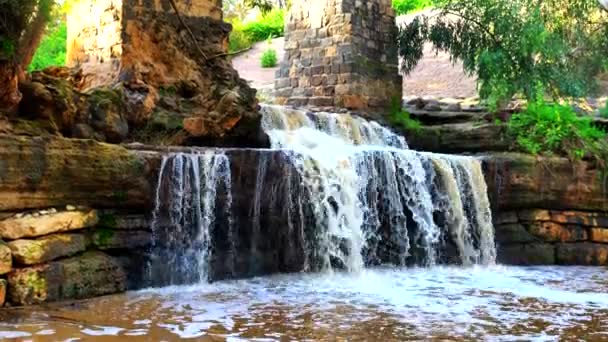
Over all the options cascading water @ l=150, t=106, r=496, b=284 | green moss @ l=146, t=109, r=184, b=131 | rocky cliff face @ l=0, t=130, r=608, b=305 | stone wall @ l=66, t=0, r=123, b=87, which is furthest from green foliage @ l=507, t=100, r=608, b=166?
stone wall @ l=66, t=0, r=123, b=87

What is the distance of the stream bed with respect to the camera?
430cm

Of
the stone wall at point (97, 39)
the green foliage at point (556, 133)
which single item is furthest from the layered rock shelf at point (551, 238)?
the stone wall at point (97, 39)

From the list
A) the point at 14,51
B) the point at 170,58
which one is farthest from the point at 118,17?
the point at 14,51

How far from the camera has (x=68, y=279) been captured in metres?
5.48

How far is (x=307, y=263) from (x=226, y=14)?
2048 centimetres

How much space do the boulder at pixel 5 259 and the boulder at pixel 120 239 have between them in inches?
33.8

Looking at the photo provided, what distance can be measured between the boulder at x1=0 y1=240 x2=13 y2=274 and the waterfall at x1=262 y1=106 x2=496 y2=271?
3119 millimetres

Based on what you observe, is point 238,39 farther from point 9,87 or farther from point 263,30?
point 9,87

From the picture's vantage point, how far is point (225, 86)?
8.77 meters

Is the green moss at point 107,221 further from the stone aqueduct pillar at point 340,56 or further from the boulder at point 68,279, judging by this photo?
the stone aqueduct pillar at point 340,56

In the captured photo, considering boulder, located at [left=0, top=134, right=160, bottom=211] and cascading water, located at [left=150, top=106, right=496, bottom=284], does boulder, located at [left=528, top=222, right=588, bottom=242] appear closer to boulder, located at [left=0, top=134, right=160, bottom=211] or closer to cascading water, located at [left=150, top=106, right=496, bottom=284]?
cascading water, located at [left=150, top=106, right=496, bottom=284]

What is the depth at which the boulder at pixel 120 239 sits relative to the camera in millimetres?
5910

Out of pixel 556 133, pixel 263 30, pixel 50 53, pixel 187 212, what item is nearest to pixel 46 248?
pixel 187 212

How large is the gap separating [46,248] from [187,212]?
1.49 metres
